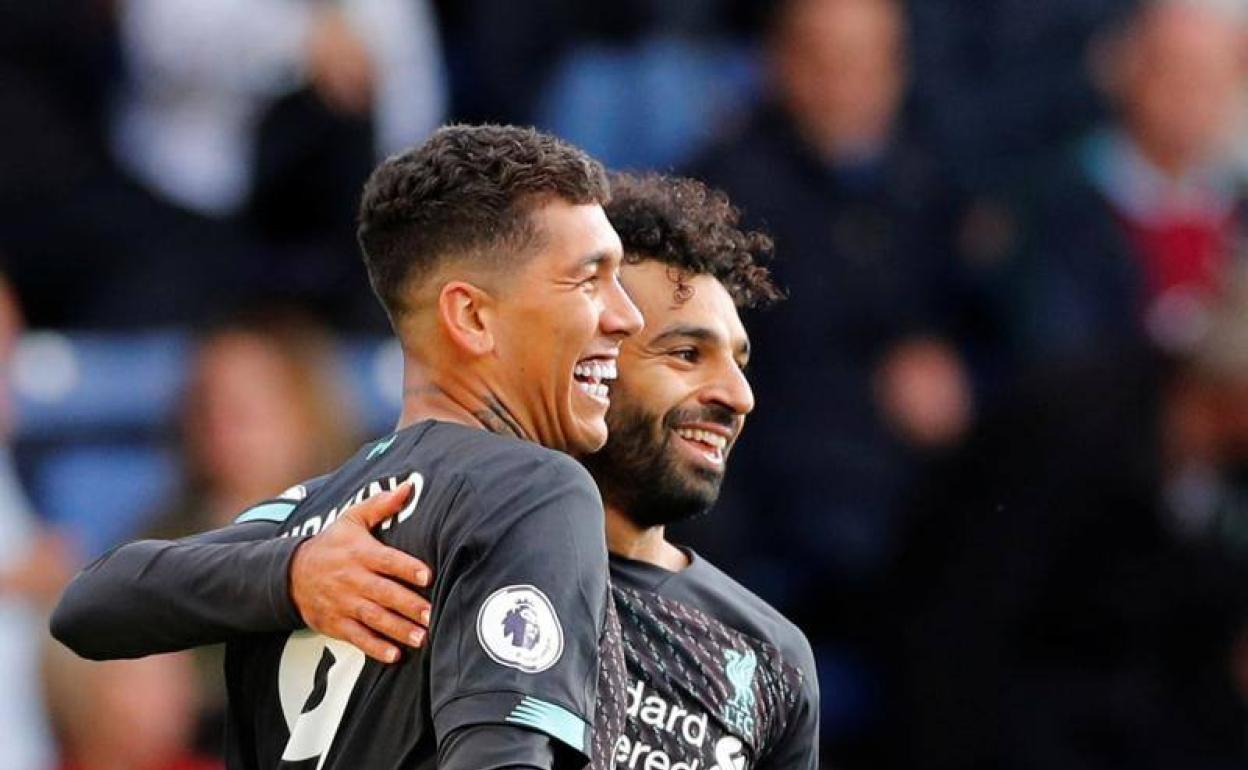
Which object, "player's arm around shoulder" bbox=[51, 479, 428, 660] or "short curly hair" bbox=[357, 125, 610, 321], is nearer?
"player's arm around shoulder" bbox=[51, 479, 428, 660]

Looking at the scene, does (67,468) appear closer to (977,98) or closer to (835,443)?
(835,443)

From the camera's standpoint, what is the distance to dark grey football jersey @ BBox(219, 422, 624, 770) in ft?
10.0

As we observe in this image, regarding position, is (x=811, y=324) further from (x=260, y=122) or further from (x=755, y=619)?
(x=755, y=619)

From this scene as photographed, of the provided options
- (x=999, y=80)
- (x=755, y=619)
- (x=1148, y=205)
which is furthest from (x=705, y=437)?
(x=999, y=80)

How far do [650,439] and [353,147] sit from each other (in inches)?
154

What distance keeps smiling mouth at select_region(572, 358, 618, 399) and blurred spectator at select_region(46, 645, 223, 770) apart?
316cm

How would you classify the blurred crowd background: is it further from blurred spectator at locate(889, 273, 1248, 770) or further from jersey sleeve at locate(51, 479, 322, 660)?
jersey sleeve at locate(51, 479, 322, 660)

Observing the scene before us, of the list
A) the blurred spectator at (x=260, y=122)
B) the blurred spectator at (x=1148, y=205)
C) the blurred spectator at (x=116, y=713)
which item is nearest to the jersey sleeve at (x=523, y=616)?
the blurred spectator at (x=116, y=713)

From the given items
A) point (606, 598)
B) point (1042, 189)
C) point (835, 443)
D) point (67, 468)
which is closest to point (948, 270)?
point (1042, 189)

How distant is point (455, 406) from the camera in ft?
11.3

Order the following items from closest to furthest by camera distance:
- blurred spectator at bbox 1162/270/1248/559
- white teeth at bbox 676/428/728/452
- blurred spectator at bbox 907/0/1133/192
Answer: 1. white teeth at bbox 676/428/728/452
2. blurred spectator at bbox 1162/270/1248/559
3. blurred spectator at bbox 907/0/1133/192

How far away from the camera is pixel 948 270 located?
8.62 metres

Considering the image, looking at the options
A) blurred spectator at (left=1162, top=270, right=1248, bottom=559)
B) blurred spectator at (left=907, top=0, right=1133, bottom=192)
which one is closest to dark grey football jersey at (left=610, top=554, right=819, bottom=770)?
blurred spectator at (left=1162, top=270, right=1248, bottom=559)

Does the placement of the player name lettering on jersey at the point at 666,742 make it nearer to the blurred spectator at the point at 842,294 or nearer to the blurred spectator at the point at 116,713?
the blurred spectator at the point at 116,713
